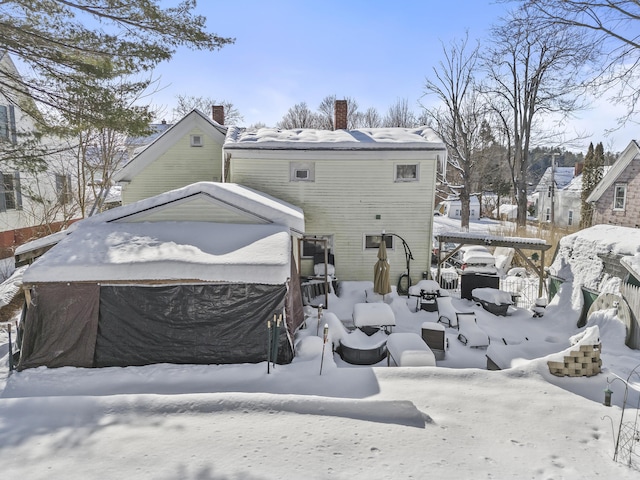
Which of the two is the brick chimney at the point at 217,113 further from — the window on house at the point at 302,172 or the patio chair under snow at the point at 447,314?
the patio chair under snow at the point at 447,314

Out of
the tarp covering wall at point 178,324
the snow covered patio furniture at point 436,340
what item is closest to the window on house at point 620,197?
the snow covered patio furniture at point 436,340

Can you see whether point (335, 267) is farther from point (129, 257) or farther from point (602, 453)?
point (602, 453)

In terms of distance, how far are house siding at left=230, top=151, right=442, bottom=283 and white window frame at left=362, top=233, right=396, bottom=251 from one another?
98mm

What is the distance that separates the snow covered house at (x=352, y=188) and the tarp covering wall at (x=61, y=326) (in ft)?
25.8

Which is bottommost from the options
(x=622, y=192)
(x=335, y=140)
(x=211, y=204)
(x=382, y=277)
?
(x=382, y=277)

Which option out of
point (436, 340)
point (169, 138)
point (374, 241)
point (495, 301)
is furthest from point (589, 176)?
point (169, 138)

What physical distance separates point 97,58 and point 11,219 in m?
15.2

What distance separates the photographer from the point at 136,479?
3.79 metres

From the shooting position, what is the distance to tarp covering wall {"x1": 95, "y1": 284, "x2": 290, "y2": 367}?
8203 millimetres

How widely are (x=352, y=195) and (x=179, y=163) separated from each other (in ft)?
29.9

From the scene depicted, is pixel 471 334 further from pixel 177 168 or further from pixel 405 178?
pixel 177 168

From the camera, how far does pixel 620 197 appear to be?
25250mm

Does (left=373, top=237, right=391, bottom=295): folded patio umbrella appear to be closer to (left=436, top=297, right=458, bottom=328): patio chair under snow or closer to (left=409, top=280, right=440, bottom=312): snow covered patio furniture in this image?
(left=409, top=280, right=440, bottom=312): snow covered patio furniture

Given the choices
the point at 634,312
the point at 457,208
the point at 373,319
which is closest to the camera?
A: the point at 634,312
